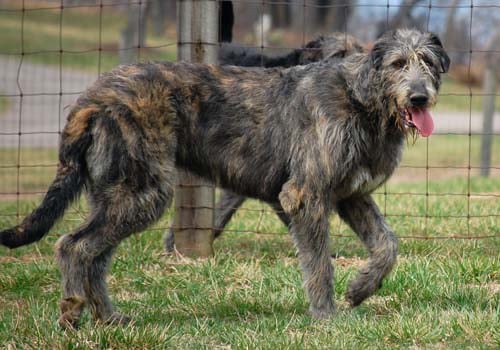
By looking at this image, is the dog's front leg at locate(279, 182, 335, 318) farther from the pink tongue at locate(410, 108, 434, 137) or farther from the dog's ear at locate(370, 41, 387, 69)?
the dog's ear at locate(370, 41, 387, 69)

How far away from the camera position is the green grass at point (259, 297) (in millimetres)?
5012

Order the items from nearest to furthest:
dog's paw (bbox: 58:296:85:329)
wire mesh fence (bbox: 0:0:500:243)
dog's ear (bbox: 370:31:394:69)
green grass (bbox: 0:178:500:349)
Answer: green grass (bbox: 0:178:500:349)
dog's paw (bbox: 58:296:85:329)
dog's ear (bbox: 370:31:394:69)
wire mesh fence (bbox: 0:0:500:243)

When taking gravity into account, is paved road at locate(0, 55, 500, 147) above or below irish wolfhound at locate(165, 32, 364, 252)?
below

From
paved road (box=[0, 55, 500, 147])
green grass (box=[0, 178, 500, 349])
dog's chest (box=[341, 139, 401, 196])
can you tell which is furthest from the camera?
paved road (box=[0, 55, 500, 147])

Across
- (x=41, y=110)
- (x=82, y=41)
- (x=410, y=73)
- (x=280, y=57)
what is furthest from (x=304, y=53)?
(x=82, y=41)

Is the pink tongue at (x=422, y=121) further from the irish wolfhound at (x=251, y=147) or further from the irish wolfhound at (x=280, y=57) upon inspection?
the irish wolfhound at (x=280, y=57)

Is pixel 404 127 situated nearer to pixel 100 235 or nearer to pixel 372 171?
pixel 372 171

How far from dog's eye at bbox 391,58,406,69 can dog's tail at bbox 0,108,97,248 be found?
1882 mm

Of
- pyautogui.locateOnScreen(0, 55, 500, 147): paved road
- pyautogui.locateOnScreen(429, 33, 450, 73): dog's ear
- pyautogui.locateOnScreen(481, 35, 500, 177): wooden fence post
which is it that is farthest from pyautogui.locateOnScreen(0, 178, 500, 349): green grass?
pyautogui.locateOnScreen(0, 55, 500, 147): paved road

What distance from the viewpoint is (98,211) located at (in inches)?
220

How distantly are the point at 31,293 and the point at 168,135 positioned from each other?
67.3 inches

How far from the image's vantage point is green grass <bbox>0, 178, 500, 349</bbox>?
16.4 feet

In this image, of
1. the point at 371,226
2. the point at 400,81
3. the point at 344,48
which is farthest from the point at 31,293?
the point at 344,48

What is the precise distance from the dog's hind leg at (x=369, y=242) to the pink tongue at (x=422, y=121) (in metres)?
0.81
